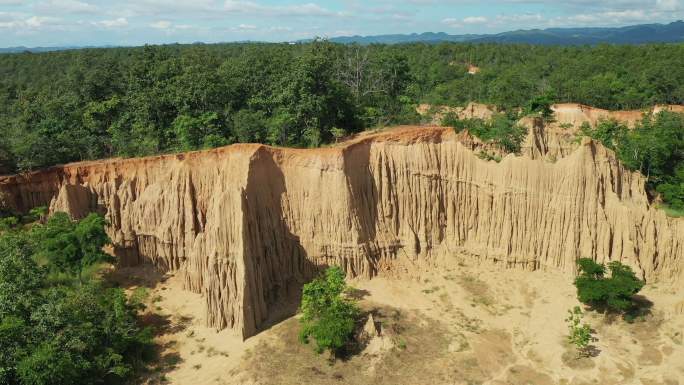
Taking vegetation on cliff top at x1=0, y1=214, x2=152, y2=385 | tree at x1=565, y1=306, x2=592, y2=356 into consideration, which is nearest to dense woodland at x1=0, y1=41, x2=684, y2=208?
vegetation on cliff top at x1=0, y1=214, x2=152, y2=385

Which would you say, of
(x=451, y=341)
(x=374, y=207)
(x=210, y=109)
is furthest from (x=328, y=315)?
(x=210, y=109)

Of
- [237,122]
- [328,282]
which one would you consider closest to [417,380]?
[328,282]

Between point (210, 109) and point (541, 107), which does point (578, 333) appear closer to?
point (210, 109)

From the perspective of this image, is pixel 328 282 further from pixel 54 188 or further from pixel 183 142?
pixel 54 188

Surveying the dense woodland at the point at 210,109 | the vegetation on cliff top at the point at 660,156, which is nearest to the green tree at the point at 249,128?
the dense woodland at the point at 210,109

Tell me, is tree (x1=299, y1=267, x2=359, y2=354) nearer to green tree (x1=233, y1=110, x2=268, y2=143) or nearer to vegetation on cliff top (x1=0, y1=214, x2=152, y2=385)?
vegetation on cliff top (x1=0, y1=214, x2=152, y2=385)
